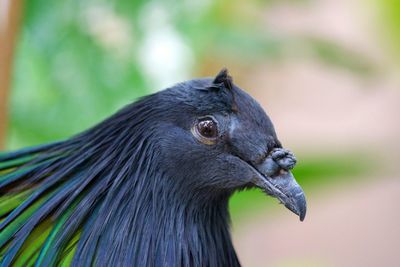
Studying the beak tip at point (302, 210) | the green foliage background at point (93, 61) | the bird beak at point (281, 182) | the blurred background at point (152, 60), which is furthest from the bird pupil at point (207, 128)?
the green foliage background at point (93, 61)

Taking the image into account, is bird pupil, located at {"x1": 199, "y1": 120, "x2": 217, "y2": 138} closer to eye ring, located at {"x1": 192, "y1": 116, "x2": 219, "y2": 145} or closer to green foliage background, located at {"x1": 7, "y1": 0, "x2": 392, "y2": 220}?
eye ring, located at {"x1": 192, "y1": 116, "x2": 219, "y2": 145}

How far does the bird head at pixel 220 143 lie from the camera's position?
1606 millimetres

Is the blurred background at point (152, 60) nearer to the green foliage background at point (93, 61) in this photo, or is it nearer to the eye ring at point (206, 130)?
the green foliage background at point (93, 61)

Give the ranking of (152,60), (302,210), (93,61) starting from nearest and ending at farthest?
(302,210) → (93,61) → (152,60)

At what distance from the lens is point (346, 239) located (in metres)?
5.37

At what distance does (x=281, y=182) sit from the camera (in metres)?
1.61

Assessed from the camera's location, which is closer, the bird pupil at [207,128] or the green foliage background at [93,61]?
the bird pupil at [207,128]

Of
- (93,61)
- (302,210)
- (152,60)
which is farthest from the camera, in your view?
(152,60)

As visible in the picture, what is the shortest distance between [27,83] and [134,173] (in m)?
1.49

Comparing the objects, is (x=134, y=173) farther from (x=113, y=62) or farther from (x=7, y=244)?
(x=113, y=62)

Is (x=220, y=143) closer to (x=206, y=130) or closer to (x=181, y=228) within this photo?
(x=206, y=130)

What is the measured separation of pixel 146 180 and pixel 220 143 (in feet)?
0.57

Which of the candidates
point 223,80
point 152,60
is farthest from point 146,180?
point 152,60

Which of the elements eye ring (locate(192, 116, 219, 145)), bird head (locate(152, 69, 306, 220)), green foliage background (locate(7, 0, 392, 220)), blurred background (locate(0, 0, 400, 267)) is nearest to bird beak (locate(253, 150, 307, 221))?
bird head (locate(152, 69, 306, 220))
